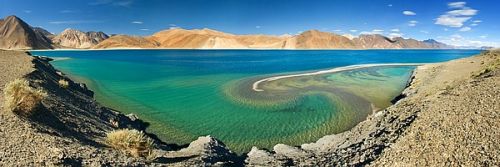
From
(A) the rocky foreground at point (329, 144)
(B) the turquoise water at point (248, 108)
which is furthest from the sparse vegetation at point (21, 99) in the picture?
(B) the turquoise water at point (248, 108)

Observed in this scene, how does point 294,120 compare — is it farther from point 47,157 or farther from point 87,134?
point 47,157

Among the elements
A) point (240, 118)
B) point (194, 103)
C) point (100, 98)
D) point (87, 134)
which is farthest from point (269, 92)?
point (87, 134)

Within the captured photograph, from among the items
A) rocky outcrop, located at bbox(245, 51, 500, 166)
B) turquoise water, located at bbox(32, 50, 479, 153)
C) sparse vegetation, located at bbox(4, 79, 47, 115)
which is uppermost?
sparse vegetation, located at bbox(4, 79, 47, 115)

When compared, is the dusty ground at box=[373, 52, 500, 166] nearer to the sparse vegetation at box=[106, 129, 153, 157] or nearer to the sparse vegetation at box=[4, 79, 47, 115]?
the sparse vegetation at box=[106, 129, 153, 157]

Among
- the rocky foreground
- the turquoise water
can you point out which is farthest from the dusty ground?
the turquoise water

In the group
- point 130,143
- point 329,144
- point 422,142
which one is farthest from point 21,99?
point 422,142

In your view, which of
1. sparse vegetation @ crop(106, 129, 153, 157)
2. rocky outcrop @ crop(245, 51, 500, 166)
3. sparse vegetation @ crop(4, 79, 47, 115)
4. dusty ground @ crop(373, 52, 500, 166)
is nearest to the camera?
dusty ground @ crop(373, 52, 500, 166)

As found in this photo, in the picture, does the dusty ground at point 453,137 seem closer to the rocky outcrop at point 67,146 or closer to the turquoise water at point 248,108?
the rocky outcrop at point 67,146

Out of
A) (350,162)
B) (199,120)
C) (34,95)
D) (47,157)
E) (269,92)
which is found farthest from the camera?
(269,92)
